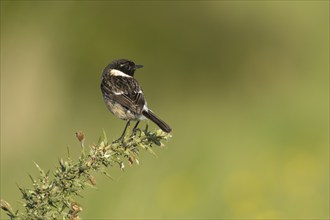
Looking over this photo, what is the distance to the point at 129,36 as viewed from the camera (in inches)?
581

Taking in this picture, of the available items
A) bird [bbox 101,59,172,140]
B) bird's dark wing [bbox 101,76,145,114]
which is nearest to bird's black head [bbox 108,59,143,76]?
bird [bbox 101,59,172,140]

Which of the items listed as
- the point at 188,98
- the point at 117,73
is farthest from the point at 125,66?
the point at 188,98

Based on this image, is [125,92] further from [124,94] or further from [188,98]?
[188,98]

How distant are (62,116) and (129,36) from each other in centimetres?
246

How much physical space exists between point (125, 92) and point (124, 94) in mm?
65

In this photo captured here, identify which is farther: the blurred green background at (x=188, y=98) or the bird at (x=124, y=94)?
the blurred green background at (x=188, y=98)

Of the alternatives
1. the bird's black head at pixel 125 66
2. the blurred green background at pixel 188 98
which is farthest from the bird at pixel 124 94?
the blurred green background at pixel 188 98

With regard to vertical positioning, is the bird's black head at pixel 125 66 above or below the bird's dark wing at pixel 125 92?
above

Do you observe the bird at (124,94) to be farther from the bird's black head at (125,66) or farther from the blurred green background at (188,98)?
the blurred green background at (188,98)

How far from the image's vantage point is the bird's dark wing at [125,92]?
20.2 ft

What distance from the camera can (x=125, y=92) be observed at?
6457mm

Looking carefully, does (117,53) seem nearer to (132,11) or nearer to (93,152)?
(132,11)

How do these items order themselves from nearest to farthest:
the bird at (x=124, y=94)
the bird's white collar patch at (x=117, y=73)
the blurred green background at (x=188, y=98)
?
the bird at (x=124, y=94), the bird's white collar patch at (x=117, y=73), the blurred green background at (x=188, y=98)

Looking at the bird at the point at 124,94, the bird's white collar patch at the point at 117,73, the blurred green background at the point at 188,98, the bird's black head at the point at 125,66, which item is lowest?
the bird at the point at 124,94
